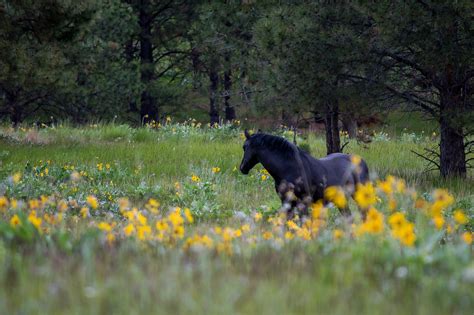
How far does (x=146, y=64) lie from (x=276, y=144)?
65.2 ft

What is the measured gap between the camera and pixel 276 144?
684 cm

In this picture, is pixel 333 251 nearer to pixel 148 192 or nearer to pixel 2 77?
pixel 148 192

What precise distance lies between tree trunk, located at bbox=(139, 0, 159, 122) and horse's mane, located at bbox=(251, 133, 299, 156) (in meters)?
18.9

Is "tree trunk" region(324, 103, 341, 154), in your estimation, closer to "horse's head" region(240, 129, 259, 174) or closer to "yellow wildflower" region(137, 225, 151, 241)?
"horse's head" region(240, 129, 259, 174)

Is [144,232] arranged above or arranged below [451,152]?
below

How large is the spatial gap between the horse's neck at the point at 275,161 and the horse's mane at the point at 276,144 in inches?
2.1

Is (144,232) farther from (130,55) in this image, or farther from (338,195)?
(130,55)

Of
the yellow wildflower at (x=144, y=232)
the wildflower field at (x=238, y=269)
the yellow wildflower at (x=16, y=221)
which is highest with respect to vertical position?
the yellow wildflower at (x=16, y=221)

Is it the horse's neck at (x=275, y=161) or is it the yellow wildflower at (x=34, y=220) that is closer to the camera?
the yellow wildflower at (x=34, y=220)

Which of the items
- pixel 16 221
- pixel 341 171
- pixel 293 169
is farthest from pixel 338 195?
pixel 341 171

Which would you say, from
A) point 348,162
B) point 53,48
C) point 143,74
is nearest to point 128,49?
point 143,74

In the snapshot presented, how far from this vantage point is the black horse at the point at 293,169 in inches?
264

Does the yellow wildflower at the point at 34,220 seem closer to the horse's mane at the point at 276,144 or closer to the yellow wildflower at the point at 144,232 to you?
the yellow wildflower at the point at 144,232

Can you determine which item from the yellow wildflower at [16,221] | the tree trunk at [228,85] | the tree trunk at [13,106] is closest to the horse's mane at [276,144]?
the yellow wildflower at [16,221]
